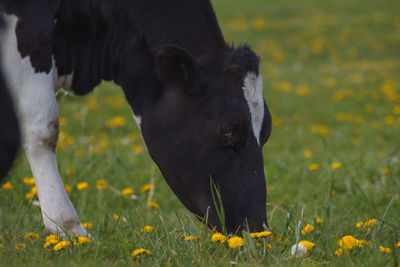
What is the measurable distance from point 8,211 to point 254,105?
1.91 m

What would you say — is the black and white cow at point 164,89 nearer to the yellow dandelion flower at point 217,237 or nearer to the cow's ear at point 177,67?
the cow's ear at point 177,67

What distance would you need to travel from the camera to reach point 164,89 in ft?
10.5

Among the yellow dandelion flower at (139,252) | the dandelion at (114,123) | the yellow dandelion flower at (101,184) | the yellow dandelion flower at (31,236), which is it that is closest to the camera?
the yellow dandelion flower at (139,252)

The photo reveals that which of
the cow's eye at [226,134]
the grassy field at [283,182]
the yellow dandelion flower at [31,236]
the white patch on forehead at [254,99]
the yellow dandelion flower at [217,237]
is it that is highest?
the white patch on forehead at [254,99]

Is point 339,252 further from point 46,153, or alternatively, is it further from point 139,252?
point 46,153

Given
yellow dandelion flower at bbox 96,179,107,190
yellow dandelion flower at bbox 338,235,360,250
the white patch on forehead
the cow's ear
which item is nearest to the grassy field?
yellow dandelion flower at bbox 338,235,360,250

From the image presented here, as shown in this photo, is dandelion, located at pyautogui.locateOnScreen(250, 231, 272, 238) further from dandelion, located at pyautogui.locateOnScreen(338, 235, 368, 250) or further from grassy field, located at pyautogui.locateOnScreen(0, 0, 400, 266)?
dandelion, located at pyautogui.locateOnScreen(338, 235, 368, 250)

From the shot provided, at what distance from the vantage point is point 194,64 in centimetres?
303

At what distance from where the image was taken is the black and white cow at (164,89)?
2.95 meters

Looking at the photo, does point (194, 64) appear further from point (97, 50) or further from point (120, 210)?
point (120, 210)

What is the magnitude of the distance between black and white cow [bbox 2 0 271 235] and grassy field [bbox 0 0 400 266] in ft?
0.73

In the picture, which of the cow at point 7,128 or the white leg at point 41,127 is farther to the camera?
the white leg at point 41,127

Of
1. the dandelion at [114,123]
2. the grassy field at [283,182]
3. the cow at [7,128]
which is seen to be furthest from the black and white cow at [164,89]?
the dandelion at [114,123]

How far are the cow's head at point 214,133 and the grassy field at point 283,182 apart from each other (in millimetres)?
178
